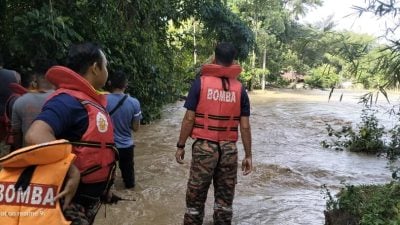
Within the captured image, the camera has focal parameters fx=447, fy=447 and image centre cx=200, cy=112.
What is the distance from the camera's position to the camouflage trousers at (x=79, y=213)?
2173 mm

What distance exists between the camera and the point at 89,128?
221 centimetres

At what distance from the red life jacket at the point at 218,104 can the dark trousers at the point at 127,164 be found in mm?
1821

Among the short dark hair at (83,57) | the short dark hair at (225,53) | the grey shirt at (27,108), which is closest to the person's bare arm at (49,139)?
the short dark hair at (83,57)

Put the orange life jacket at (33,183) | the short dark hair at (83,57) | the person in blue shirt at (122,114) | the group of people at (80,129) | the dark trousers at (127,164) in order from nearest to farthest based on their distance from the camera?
the orange life jacket at (33,183), the group of people at (80,129), the short dark hair at (83,57), the person in blue shirt at (122,114), the dark trousers at (127,164)

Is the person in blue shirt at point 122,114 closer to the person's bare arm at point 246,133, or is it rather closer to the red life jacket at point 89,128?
the person's bare arm at point 246,133

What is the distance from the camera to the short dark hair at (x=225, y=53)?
404 cm

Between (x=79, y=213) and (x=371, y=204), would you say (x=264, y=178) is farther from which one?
(x=79, y=213)

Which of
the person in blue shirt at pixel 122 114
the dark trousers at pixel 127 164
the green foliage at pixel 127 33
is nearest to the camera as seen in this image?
the person in blue shirt at pixel 122 114

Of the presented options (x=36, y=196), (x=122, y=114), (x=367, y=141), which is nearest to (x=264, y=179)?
(x=122, y=114)

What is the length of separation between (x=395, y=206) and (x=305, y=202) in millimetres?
2391

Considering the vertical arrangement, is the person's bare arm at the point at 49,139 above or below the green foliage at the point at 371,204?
above

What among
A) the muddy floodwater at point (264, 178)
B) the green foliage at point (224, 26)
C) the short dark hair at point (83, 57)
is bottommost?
the muddy floodwater at point (264, 178)

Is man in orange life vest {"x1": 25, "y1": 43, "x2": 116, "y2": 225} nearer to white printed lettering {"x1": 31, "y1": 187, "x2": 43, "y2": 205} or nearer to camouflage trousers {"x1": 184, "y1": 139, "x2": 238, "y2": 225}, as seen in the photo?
white printed lettering {"x1": 31, "y1": 187, "x2": 43, "y2": 205}

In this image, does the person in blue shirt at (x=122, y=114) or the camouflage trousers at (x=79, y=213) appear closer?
the camouflage trousers at (x=79, y=213)
